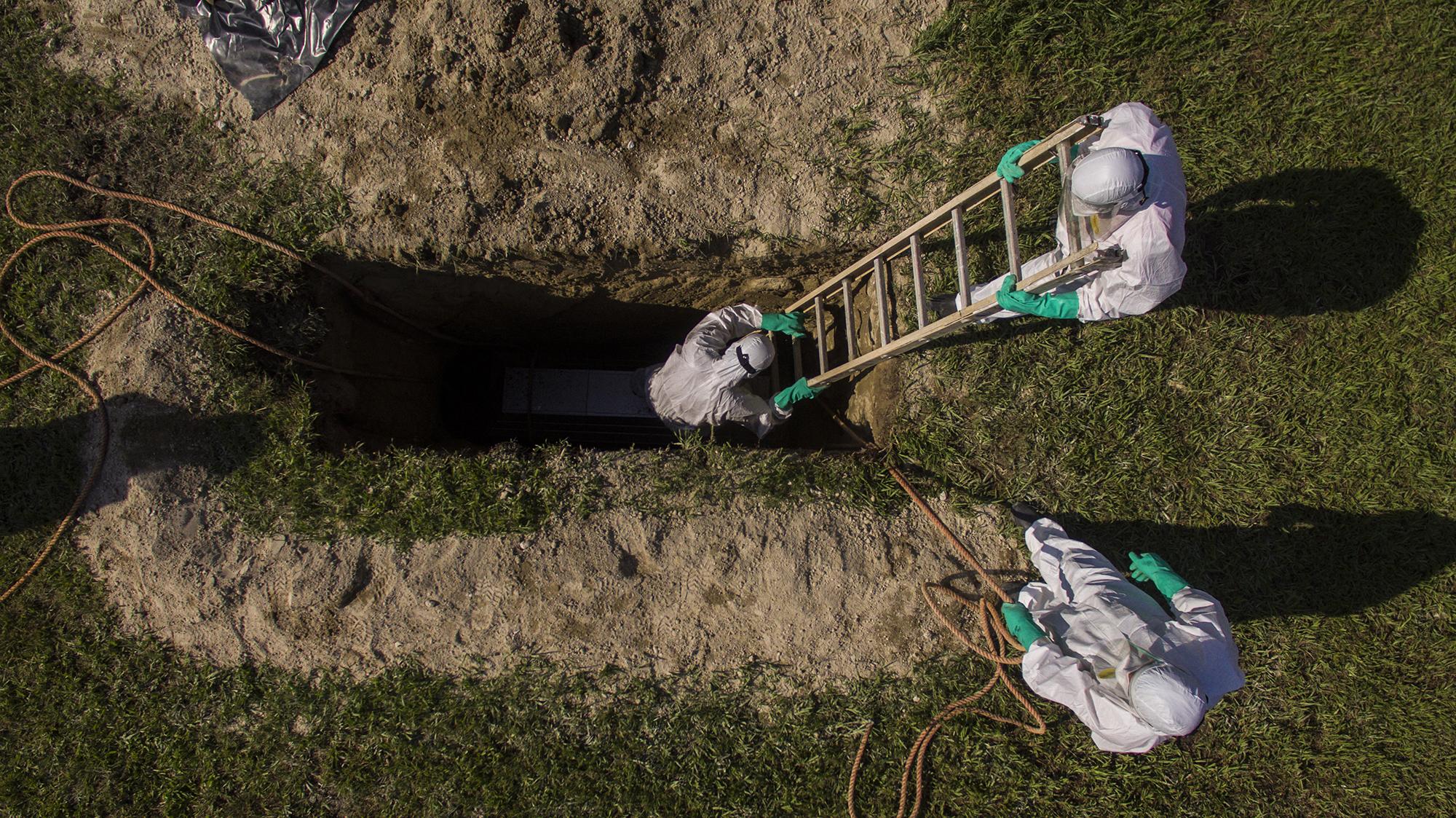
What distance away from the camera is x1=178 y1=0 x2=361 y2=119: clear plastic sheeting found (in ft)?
12.2

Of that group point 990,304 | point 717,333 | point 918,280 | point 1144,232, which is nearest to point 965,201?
point 918,280

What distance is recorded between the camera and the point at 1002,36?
404 cm

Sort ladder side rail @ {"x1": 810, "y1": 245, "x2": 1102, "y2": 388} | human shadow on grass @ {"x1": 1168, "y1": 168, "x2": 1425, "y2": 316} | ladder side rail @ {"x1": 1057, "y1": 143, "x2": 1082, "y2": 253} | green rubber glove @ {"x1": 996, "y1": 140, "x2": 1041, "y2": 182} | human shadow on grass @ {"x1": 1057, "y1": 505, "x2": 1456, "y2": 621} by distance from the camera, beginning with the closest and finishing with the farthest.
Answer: ladder side rail @ {"x1": 810, "y1": 245, "x2": 1102, "y2": 388} → ladder side rail @ {"x1": 1057, "y1": 143, "x2": 1082, "y2": 253} → green rubber glove @ {"x1": 996, "y1": 140, "x2": 1041, "y2": 182} → human shadow on grass @ {"x1": 1057, "y1": 505, "x2": 1456, "y2": 621} → human shadow on grass @ {"x1": 1168, "y1": 168, "x2": 1425, "y2": 316}

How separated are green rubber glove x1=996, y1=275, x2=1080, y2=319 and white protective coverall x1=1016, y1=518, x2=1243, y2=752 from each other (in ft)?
3.98

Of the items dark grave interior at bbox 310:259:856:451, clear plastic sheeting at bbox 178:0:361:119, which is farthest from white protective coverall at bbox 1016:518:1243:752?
clear plastic sheeting at bbox 178:0:361:119

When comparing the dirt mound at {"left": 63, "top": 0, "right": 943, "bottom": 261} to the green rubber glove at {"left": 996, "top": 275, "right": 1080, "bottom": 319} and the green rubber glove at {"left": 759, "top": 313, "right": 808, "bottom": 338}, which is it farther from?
the green rubber glove at {"left": 996, "top": 275, "right": 1080, "bottom": 319}

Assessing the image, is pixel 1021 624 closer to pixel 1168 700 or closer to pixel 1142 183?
pixel 1168 700

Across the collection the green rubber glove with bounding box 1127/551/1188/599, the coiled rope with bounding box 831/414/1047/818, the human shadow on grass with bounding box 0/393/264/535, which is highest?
the human shadow on grass with bounding box 0/393/264/535

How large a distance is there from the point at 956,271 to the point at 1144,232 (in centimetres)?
113

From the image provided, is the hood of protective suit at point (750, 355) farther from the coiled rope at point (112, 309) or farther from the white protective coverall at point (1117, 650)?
the coiled rope at point (112, 309)

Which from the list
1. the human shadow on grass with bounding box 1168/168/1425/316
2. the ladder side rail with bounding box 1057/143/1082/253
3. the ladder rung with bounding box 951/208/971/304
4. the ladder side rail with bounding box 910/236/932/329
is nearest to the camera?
the ladder side rail with bounding box 1057/143/1082/253

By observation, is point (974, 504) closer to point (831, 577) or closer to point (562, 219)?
point (831, 577)

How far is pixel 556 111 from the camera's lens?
378cm

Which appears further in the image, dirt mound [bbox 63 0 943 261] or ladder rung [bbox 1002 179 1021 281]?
dirt mound [bbox 63 0 943 261]
